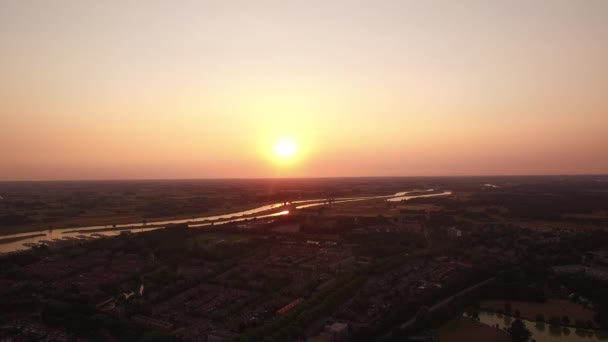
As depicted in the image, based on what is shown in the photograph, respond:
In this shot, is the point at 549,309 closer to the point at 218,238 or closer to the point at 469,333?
the point at 469,333

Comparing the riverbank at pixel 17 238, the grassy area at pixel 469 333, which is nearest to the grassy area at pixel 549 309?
the grassy area at pixel 469 333

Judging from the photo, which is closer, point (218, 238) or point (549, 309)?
point (549, 309)

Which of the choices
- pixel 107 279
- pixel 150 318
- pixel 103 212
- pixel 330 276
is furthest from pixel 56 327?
pixel 103 212

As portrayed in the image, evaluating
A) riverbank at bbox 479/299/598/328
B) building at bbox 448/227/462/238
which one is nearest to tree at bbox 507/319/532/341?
riverbank at bbox 479/299/598/328

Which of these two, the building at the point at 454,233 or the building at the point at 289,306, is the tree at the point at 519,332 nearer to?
the building at the point at 289,306

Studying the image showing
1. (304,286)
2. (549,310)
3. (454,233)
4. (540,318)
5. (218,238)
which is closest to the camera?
(540,318)

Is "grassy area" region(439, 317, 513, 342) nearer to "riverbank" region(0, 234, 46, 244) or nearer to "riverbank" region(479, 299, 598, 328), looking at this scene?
"riverbank" region(479, 299, 598, 328)

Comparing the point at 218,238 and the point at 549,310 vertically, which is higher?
the point at 218,238

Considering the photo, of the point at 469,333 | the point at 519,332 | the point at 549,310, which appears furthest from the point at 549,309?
the point at 469,333
